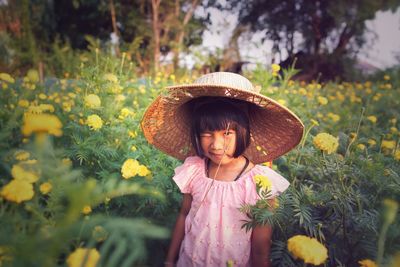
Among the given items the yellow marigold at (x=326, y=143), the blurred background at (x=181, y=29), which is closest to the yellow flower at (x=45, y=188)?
the yellow marigold at (x=326, y=143)

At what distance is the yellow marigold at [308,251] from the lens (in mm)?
599

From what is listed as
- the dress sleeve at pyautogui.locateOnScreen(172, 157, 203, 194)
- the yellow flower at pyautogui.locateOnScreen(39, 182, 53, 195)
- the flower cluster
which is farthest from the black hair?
the yellow flower at pyautogui.locateOnScreen(39, 182, 53, 195)

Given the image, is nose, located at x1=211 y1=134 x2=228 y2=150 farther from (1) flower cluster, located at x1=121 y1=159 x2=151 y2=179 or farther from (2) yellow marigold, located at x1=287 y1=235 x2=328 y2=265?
(2) yellow marigold, located at x1=287 y1=235 x2=328 y2=265

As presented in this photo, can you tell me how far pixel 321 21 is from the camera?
8.11 metres

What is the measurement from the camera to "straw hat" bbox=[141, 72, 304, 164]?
1114mm

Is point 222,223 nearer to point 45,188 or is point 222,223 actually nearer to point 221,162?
point 221,162

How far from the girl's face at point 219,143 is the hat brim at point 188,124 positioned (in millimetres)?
133

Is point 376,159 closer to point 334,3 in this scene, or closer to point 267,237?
point 267,237

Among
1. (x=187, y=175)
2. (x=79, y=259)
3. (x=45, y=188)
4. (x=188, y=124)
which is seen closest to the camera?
(x=79, y=259)

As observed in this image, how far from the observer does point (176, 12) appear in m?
8.81

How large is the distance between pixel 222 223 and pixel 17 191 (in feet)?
2.30

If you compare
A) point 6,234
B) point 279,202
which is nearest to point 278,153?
point 279,202

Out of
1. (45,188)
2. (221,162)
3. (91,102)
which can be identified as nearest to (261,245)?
(221,162)

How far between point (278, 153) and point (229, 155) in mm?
261
